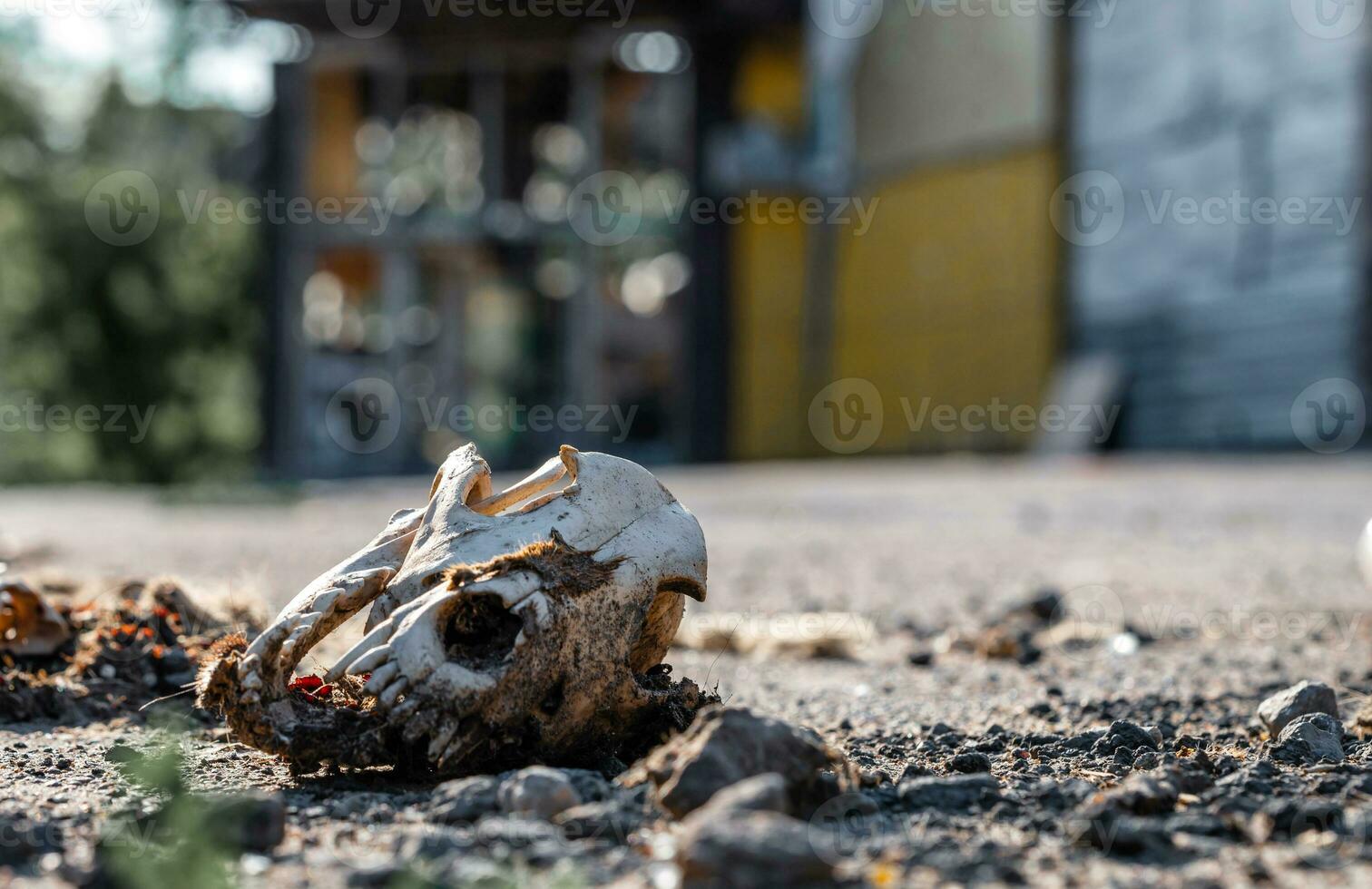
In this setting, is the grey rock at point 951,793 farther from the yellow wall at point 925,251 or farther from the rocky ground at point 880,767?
the yellow wall at point 925,251

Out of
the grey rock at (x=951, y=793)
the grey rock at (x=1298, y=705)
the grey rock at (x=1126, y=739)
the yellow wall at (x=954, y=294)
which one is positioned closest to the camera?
the grey rock at (x=951, y=793)

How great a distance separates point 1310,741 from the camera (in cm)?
223

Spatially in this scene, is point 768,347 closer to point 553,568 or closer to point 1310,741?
point 1310,741

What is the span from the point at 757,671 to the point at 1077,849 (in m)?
1.95

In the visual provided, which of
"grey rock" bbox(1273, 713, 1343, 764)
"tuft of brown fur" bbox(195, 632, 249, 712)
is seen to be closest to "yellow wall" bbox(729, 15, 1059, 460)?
"grey rock" bbox(1273, 713, 1343, 764)

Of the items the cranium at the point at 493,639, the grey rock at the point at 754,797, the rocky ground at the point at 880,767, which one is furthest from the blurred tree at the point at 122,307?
the grey rock at the point at 754,797

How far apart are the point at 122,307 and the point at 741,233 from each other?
973cm

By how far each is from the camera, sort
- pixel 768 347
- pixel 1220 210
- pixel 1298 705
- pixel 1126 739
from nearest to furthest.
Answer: pixel 1126 739 → pixel 1298 705 → pixel 1220 210 → pixel 768 347

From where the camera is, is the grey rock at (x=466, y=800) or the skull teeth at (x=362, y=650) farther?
the skull teeth at (x=362, y=650)

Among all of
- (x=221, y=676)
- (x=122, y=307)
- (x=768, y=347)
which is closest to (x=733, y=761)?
(x=221, y=676)

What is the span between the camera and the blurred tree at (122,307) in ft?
64.9

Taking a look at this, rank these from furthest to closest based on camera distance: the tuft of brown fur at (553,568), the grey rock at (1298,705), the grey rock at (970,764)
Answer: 1. the grey rock at (1298,705)
2. the grey rock at (970,764)
3. the tuft of brown fur at (553,568)

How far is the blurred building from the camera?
12.1 m

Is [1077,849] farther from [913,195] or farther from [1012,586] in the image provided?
[913,195]
